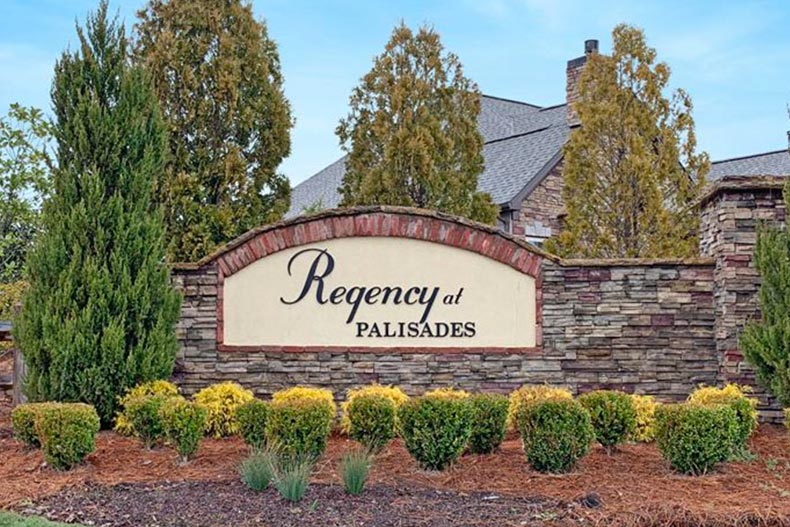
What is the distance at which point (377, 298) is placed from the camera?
8773 mm

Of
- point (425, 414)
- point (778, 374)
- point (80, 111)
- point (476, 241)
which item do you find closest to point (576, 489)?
point (425, 414)

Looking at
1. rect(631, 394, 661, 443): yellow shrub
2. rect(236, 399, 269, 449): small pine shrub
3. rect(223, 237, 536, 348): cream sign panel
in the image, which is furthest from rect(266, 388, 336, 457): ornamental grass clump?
rect(631, 394, 661, 443): yellow shrub

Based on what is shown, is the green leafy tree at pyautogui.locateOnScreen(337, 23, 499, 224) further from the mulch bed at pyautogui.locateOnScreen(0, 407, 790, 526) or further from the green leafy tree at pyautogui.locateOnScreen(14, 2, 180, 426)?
the mulch bed at pyautogui.locateOnScreen(0, 407, 790, 526)

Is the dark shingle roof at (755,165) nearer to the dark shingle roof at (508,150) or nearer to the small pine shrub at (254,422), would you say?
the dark shingle roof at (508,150)

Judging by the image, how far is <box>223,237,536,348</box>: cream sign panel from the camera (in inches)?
343

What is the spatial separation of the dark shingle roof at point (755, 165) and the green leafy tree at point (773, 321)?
1026 centimetres

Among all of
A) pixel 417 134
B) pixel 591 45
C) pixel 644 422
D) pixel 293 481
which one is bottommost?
pixel 293 481

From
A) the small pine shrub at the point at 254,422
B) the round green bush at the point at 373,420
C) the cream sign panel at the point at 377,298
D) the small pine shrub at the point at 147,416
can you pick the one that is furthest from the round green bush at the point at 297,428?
the cream sign panel at the point at 377,298

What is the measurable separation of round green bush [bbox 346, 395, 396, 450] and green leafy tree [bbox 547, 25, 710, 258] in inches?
220

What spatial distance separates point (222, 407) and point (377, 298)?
6.63 ft

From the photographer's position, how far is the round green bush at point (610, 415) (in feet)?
21.4

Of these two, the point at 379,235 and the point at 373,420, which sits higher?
the point at 379,235

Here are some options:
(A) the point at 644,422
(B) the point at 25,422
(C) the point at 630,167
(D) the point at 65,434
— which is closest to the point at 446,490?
(A) the point at 644,422

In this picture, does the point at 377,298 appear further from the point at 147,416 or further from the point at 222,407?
the point at 147,416
